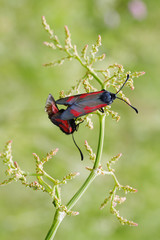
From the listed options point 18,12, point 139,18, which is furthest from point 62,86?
point 139,18

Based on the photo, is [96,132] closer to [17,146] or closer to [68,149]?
[68,149]

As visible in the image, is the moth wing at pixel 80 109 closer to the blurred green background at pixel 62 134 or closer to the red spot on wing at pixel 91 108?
the red spot on wing at pixel 91 108

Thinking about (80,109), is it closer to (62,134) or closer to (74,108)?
(74,108)

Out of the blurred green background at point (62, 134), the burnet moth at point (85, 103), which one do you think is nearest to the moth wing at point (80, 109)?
the burnet moth at point (85, 103)

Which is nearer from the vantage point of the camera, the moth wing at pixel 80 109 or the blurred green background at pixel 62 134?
the moth wing at pixel 80 109

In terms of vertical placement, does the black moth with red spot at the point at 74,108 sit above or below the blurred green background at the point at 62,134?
below

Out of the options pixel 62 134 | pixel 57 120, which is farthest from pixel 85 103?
pixel 62 134
